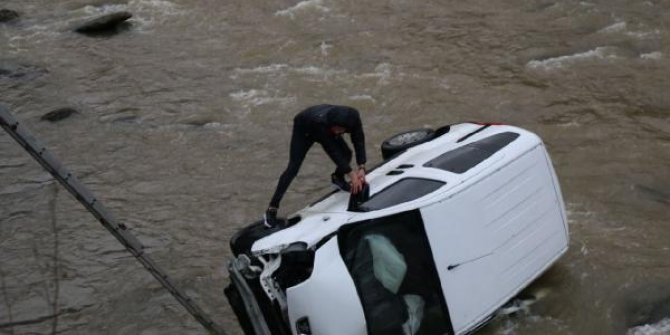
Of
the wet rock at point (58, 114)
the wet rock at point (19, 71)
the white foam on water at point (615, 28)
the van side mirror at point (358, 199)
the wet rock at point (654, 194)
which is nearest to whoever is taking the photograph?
the van side mirror at point (358, 199)

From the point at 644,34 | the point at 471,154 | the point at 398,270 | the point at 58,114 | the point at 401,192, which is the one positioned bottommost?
the point at 58,114

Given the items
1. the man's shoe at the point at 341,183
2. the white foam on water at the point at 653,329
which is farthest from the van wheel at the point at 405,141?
the white foam on water at the point at 653,329

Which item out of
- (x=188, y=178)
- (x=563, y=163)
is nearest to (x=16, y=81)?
(x=188, y=178)

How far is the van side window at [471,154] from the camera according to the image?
7.13 meters

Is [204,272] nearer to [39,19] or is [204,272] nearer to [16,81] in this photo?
[16,81]

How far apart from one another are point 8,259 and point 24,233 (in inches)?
23.4

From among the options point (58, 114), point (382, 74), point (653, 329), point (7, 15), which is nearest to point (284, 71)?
point (382, 74)

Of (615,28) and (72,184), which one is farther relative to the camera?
(615,28)

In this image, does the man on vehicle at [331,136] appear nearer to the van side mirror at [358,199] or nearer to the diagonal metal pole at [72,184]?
the van side mirror at [358,199]

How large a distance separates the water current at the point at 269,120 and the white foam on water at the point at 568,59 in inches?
3.2

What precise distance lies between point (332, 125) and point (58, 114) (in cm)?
739

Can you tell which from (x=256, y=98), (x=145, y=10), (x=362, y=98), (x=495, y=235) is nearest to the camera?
(x=495, y=235)

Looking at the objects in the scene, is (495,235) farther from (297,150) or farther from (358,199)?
(297,150)

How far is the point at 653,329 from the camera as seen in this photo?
25.5 feet
